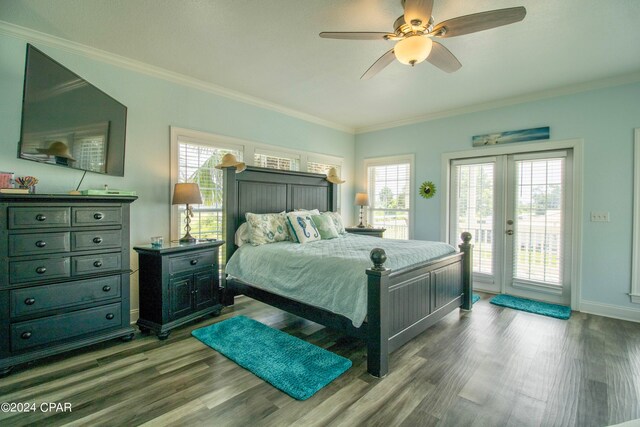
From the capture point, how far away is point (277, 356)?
2531 mm

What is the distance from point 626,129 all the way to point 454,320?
2964mm

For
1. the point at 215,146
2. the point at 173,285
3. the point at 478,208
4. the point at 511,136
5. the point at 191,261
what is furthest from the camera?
the point at 478,208

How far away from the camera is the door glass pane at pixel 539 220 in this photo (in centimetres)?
398

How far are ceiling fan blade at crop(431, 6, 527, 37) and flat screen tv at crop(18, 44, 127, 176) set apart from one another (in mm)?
2955

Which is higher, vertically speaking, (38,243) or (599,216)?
(599,216)

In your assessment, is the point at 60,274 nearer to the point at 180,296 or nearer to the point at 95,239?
the point at 95,239

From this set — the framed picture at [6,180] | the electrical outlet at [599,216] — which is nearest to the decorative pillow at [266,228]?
the framed picture at [6,180]

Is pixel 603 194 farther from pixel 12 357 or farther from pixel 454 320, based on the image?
pixel 12 357

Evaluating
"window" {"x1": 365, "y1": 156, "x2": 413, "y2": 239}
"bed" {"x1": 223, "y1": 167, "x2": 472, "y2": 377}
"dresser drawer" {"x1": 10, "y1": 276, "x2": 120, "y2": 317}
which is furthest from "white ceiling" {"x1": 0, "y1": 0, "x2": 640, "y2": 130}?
"dresser drawer" {"x1": 10, "y1": 276, "x2": 120, "y2": 317}

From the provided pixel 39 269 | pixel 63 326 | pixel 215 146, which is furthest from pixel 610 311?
pixel 39 269

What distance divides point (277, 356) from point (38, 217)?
2.18m

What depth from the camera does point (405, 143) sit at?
5.37 meters

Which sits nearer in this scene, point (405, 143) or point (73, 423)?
point (73, 423)

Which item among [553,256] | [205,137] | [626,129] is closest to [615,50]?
[626,129]
